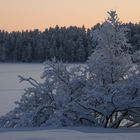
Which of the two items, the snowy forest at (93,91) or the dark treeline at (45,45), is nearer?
the snowy forest at (93,91)

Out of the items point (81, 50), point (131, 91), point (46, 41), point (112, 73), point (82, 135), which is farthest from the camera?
point (46, 41)

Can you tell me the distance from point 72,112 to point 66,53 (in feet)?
189

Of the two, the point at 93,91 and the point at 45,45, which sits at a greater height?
the point at 45,45

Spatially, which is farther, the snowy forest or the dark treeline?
the dark treeline

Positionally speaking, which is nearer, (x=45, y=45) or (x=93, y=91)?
(x=93, y=91)

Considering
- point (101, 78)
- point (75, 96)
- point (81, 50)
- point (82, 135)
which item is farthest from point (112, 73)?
point (81, 50)

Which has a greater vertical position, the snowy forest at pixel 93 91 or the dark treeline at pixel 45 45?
the dark treeline at pixel 45 45

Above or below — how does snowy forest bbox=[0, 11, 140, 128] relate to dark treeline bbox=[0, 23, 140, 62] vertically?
below

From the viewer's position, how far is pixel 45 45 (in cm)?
8025

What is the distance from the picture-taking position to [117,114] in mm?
13531

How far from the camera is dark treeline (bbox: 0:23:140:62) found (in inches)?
2778

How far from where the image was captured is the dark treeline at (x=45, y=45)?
70562mm

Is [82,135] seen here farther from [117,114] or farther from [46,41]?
[46,41]

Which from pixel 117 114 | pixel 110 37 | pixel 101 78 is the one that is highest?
pixel 110 37
